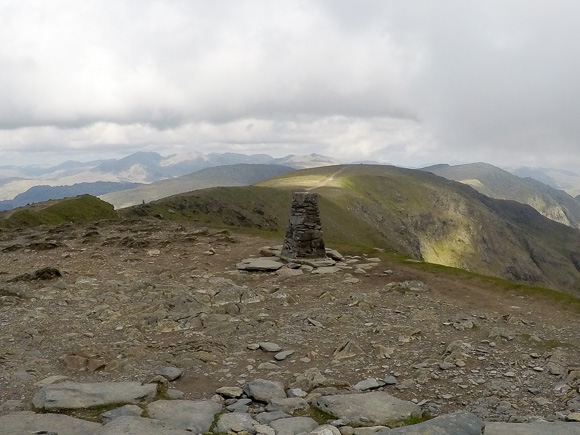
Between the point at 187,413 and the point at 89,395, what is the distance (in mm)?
2373

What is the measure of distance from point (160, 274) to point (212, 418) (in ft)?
50.9

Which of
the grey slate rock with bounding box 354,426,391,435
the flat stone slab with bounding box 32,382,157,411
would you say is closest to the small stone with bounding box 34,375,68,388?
the flat stone slab with bounding box 32,382,157,411

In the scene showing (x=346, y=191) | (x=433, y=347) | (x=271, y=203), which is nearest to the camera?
(x=433, y=347)

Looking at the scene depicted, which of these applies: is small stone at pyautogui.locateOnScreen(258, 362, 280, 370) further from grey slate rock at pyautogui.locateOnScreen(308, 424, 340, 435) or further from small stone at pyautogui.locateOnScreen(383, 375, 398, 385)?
grey slate rock at pyautogui.locateOnScreen(308, 424, 340, 435)

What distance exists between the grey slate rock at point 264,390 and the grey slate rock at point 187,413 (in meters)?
0.91

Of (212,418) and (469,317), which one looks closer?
(212,418)

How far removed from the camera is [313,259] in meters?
26.9

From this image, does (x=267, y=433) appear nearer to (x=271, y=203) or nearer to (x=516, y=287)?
(x=516, y=287)

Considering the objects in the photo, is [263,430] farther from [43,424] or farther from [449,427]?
[43,424]

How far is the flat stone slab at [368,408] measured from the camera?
876 cm

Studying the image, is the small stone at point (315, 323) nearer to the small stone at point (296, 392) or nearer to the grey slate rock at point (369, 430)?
the small stone at point (296, 392)

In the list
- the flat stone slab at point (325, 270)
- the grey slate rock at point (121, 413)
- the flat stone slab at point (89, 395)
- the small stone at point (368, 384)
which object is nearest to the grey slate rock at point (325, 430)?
Answer: the small stone at point (368, 384)

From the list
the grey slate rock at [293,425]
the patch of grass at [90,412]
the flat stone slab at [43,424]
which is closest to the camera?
the flat stone slab at [43,424]

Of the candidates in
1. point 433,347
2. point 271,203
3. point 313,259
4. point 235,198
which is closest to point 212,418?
point 433,347
